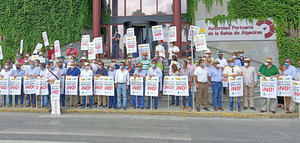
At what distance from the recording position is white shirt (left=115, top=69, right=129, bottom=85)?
9789 mm

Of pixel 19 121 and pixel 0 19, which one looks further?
pixel 0 19

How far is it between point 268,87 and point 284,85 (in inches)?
26.4

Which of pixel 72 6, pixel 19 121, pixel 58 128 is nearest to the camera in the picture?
pixel 58 128

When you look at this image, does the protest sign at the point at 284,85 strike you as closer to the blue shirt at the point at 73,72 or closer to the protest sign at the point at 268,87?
the protest sign at the point at 268,87

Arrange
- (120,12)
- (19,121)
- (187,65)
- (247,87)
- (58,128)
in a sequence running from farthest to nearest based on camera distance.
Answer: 1. (120,12)
2. (187,65)
3. (247,87)
4. (19,121)
5. (58,128)

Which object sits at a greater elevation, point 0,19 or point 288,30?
point 0,19

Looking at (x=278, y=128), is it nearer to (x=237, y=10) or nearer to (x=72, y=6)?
(x=237, y=10)

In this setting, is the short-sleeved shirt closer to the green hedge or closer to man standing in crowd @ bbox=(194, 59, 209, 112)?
man standing in crowd @ bbox=(194, 59, 209, 112)

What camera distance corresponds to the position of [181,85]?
9.52m

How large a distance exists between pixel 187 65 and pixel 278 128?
4864mm

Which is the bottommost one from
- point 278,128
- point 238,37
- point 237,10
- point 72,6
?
point 278,128

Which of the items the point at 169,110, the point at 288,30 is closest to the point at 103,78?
the point at 169,110

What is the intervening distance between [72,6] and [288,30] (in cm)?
1671

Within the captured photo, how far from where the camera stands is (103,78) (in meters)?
9.98
